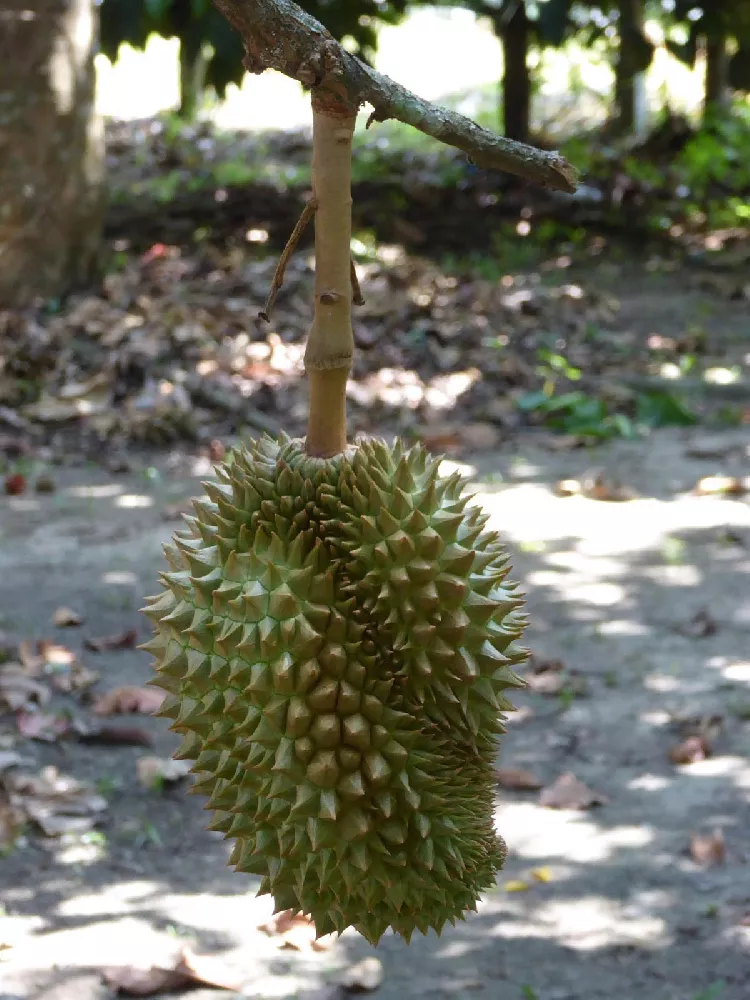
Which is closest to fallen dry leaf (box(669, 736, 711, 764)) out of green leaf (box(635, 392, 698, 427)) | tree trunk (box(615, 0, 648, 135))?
green leaf (box(635, 392, 698, 427))

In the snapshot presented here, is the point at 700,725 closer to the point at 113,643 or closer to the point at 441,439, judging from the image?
the point at 113,643

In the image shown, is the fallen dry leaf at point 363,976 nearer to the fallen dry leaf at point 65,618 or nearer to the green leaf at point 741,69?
the fallen dry leaf at point 65,618

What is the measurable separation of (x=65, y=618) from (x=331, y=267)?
2.74 meters

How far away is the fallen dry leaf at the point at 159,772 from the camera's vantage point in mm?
2801

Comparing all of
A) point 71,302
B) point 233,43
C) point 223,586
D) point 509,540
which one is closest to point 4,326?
point 71,302

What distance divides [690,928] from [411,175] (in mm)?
6349

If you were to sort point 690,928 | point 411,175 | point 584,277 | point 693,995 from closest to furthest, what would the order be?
point 693,995
point 690,928
point 584,277
point 411,175

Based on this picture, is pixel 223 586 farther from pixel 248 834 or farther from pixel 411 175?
pixel 411 175

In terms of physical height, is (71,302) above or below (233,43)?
below

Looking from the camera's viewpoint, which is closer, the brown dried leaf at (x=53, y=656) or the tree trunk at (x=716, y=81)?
the brown dried leaf at (x=53, y=656)

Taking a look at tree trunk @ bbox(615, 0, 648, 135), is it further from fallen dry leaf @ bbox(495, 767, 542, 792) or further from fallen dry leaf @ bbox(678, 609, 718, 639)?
fallen dry leaf @ bbox(495, 767, 542, 792)

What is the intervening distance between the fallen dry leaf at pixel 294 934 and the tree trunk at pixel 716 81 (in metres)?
7.67

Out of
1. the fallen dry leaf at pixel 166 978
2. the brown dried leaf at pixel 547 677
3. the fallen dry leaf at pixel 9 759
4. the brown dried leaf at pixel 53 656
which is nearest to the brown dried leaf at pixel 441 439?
the brown dried leaf at pixel 547 677

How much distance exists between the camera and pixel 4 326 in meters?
5.02
